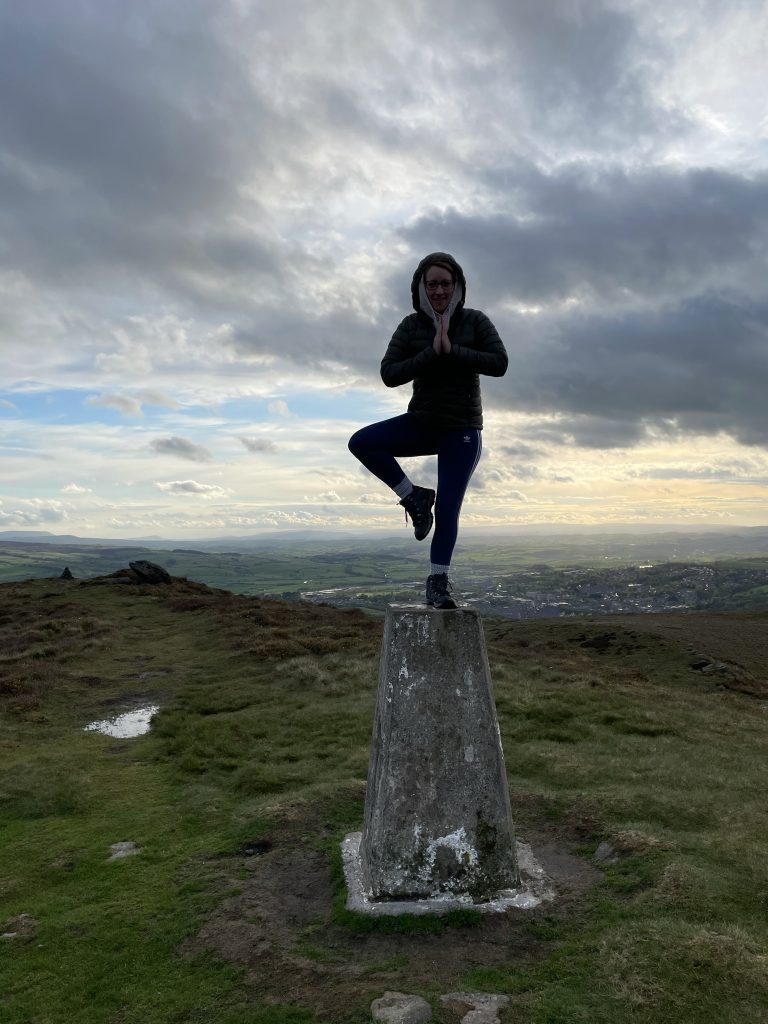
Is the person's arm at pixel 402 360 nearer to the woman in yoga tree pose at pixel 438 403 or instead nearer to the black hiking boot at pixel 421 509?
the woman in yoga tree pose at pixel 438 403

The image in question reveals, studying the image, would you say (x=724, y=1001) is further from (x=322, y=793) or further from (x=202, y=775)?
(x=202, y=775)

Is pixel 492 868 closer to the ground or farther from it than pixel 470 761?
closer to the ground

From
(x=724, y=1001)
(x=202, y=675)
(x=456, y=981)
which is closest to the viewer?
(x=724, y=1001)

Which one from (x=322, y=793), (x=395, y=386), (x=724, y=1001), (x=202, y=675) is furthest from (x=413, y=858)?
(x=202, y=675)

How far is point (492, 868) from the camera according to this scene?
22.4 feet

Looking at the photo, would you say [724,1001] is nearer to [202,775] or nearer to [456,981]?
[456,981]

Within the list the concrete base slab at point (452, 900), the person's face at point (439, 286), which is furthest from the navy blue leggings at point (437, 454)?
the concrete base slab at point (452, 900)

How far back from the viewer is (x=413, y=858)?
6762mm

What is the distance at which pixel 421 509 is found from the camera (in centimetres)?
731

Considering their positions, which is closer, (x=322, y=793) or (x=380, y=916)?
(x=380, y=916)

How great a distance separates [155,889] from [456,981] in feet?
12.7

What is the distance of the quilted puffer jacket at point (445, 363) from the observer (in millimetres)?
6812

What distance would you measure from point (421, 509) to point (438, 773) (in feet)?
9.46

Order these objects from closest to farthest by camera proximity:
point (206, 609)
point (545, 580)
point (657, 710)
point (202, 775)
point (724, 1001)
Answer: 1. point (724, 1001)
2. point (202, 775)
3. point (657, 710)
4. point (206, 609)
5. point (545, 580)
